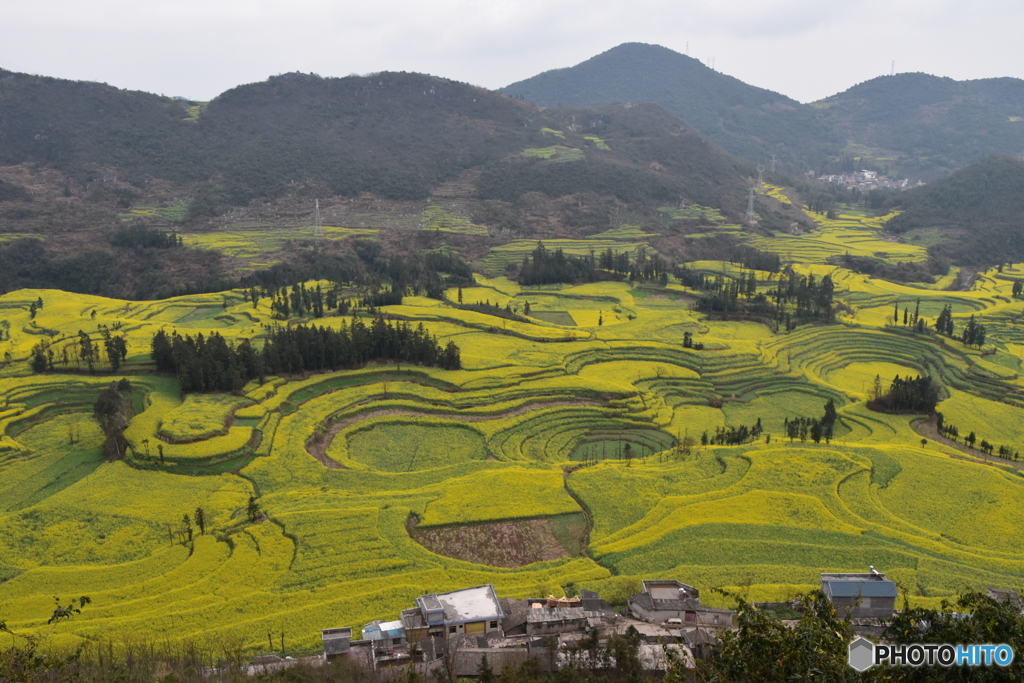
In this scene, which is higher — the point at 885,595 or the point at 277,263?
the point at 277,263

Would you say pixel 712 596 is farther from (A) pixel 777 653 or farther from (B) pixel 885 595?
(A) pixel 777 653

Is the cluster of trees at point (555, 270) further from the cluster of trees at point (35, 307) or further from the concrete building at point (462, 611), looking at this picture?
the concrete building at point (462, 611)

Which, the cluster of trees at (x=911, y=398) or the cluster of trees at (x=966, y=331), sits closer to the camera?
the cluster of trees at (x=911, y=398)

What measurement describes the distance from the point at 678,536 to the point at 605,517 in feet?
11.6

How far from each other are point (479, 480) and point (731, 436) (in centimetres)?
1697

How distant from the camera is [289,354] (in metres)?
52.0

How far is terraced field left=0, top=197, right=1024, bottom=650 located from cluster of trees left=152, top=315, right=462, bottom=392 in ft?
5.21

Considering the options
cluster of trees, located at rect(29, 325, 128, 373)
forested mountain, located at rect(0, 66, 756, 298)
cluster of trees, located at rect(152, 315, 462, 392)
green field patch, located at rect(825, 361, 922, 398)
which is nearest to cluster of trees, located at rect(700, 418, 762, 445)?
green field patch, located at rect(825, 361, 922, 398)

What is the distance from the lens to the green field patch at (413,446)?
4141 centimetres

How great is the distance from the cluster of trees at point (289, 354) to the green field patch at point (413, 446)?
9.44 meters

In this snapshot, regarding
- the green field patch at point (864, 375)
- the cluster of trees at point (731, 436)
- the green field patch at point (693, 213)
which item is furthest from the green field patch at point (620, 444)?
the green field patch at point (693, 213)

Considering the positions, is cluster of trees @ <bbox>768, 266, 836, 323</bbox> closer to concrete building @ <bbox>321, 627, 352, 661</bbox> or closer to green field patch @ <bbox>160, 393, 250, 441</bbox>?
green field patch @ <bbox>160, 393, 250, 441</bbox>

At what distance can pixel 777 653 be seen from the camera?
1426 centimetres

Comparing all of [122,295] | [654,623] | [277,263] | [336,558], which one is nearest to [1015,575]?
[654,623]
